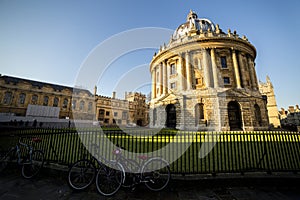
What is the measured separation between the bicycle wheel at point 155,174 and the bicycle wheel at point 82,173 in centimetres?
157

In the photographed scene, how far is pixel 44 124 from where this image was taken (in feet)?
100

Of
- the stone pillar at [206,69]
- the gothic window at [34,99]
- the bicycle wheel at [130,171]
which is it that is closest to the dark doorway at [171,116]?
the stone pillar at [206,69]

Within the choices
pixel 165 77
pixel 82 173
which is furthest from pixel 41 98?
pixel 82 173

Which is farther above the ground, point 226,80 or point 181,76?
point 181,76

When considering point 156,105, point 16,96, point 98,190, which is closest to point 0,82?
point 16,96

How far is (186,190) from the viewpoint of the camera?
12.1ft

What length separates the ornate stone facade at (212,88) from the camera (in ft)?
66.2

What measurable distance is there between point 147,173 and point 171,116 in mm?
20996

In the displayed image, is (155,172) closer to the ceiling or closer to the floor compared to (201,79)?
closer to the floor

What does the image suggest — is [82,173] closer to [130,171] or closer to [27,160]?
[130,171]

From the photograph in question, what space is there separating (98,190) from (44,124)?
35725mm

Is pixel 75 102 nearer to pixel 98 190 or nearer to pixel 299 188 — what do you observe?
pixel 98 190

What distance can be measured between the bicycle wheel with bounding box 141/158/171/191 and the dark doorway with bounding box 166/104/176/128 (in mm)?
20295

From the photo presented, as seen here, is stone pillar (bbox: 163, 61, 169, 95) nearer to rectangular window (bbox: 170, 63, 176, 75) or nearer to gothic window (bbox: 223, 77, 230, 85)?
rectangular window (bbox: 170, 63, 176, 75)
